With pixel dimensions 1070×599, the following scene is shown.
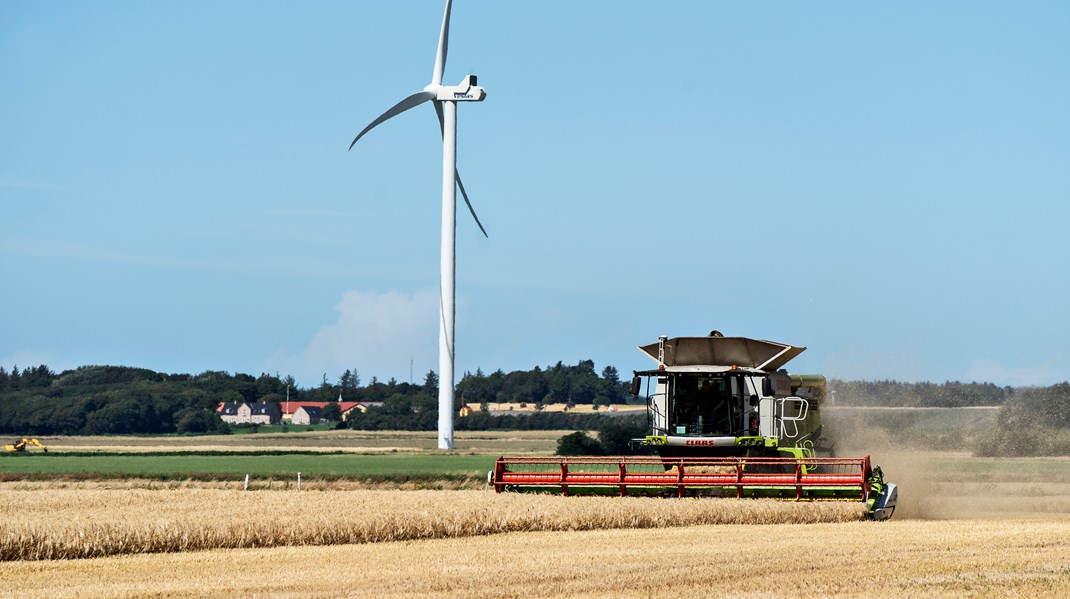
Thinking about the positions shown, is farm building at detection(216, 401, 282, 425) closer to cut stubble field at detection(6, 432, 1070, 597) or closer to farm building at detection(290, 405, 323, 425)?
farm building at detection(290, 405, 323, 425)

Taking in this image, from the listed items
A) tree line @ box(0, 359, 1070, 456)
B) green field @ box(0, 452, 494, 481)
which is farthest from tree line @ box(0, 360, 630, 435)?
green field @ box(0, 452, 494, 481)

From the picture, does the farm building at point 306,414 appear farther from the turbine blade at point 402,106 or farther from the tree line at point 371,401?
the turbine blade at point 402,106

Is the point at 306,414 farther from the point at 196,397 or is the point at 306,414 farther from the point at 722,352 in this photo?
the point at 722,352

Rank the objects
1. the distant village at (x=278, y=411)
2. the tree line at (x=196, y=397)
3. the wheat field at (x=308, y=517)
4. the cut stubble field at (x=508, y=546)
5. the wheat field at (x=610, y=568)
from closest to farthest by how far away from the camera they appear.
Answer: the wheat field at (x=610, y=568), the cut stubble field at (x=508, y=546), the wheat field at (x=308, y=517), the tree line at (x=196, y=397), the distant village at (x=278, y=411)

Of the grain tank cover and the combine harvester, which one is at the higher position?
the grain tank cover

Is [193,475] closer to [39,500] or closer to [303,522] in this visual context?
[39,500]

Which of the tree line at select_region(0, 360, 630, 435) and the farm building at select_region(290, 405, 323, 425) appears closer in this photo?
the tree line at select_region(0, 360, 630, 435)

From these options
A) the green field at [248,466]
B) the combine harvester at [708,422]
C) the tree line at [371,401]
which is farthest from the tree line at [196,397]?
the combine harvester at [708,422]

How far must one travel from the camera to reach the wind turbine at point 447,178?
6431 centimetres

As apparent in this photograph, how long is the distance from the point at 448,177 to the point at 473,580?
156 ft

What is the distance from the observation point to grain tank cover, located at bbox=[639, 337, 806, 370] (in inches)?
1278

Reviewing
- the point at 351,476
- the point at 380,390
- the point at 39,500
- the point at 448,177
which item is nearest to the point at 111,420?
the point at 380,390

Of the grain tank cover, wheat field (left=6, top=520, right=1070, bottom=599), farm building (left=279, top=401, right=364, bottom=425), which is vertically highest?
farm building (left=279, top=401, right=364, bottom=425)

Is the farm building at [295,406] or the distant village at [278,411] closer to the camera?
the distant village at [278,411]
